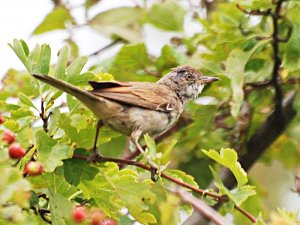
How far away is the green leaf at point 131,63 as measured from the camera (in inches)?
212

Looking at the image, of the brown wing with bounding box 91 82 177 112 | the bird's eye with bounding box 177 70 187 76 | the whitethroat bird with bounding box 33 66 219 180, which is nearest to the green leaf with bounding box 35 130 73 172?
the whitethroat bird with bounding box 33 66 219 180

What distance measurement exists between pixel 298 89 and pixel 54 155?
255 cm

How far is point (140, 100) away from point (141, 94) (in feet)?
0.20

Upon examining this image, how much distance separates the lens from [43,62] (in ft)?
12.2

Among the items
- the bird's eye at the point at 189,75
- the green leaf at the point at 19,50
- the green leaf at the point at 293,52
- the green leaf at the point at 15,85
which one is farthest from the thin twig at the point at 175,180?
the bird's eye at the point at 189,75

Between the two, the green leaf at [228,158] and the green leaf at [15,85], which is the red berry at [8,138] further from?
the green leaf at [15,85]

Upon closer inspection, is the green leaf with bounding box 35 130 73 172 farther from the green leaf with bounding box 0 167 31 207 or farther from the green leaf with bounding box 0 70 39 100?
the green leaf with bounding box 0 70 39 100

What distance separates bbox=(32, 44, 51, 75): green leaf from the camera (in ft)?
12.2

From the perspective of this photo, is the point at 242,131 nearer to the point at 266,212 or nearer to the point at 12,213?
the point at 266,212

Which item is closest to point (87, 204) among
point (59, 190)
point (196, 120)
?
point (59, 190)

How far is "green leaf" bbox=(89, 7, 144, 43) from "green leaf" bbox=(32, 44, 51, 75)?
2.16m

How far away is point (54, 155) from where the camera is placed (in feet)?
11.4

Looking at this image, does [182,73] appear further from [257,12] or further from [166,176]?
[166,176]

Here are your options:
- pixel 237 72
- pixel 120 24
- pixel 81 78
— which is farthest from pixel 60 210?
pixel 120 24
